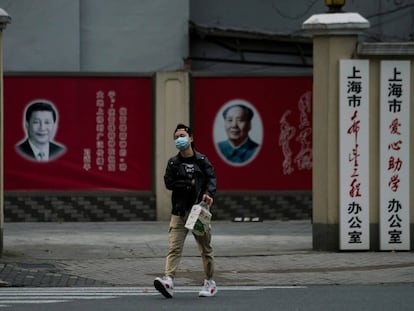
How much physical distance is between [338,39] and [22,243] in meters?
5.80

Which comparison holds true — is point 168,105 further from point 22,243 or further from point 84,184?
point 22,243

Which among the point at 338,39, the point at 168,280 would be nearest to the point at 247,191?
the point at 338,39

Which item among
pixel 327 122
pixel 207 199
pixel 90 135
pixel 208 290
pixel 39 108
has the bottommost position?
pixel 208 290

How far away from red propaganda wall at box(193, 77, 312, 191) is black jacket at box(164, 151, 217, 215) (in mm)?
9124

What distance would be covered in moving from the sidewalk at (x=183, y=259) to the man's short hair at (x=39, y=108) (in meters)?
2.24

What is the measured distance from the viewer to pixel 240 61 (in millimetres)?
24531

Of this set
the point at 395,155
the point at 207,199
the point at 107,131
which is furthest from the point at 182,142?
the point at 107,131

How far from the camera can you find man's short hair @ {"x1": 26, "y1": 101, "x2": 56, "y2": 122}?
2245 centimetres

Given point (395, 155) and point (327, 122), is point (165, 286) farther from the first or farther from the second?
point (395, 155)

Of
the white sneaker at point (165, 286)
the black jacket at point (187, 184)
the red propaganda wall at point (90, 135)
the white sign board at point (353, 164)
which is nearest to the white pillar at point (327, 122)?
the white sign board at point (353, 164)

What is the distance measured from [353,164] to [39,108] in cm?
722

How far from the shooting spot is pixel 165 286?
1305 centimetres

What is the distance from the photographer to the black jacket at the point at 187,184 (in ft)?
44.2

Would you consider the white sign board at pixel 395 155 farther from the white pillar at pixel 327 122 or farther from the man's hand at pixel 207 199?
the man's hand at pixel 207 199
